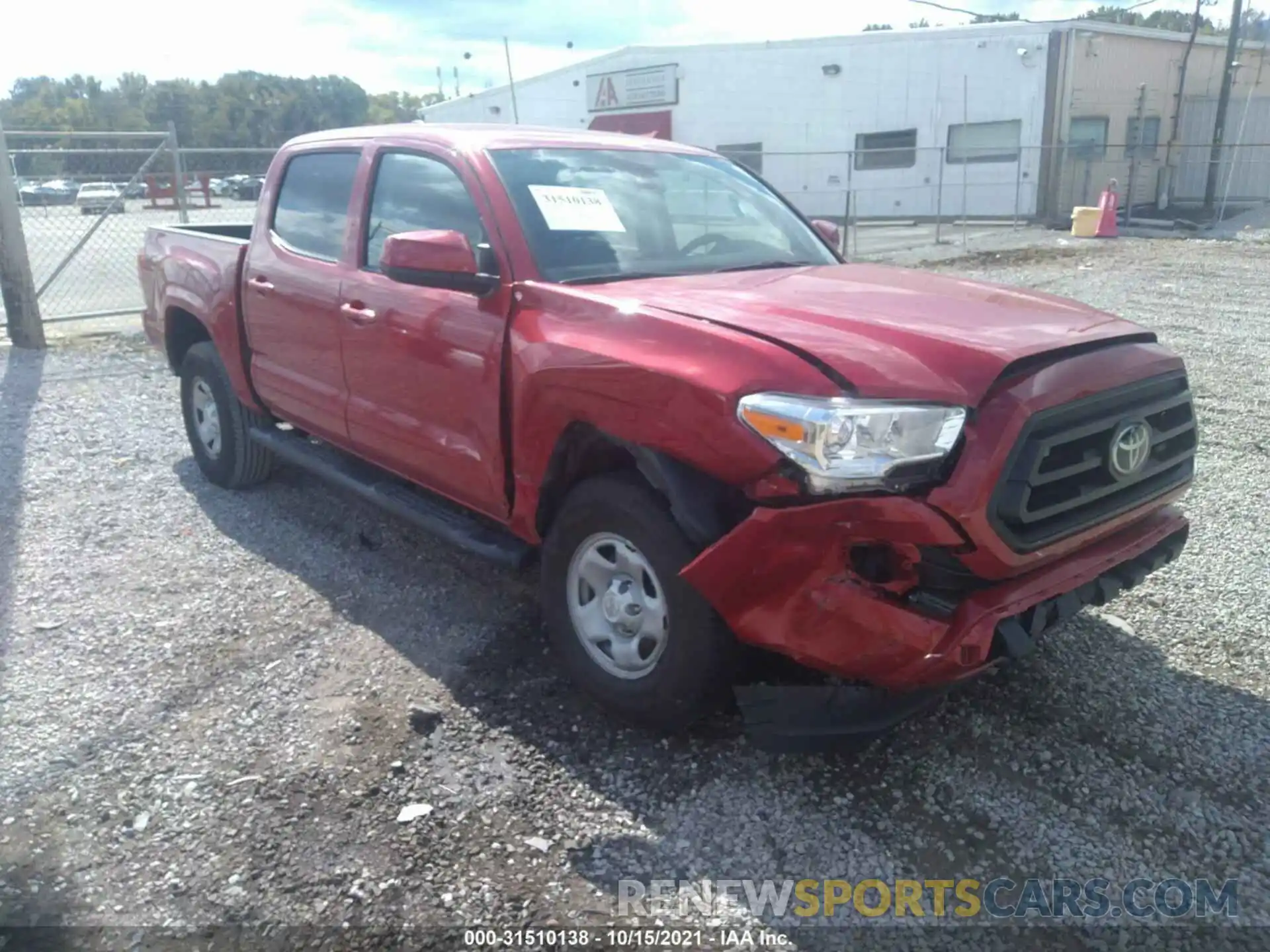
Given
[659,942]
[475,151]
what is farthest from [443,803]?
[475,151]

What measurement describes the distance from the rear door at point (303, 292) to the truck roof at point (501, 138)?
20 centimetres

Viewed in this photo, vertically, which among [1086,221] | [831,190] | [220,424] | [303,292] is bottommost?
[1086,221]

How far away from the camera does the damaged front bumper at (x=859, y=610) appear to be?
2.72m

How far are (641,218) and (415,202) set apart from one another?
3.16 feet

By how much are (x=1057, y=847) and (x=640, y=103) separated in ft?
91.9

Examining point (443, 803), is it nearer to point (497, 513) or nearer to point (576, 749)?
point (576, 749)

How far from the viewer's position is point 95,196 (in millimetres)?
12242

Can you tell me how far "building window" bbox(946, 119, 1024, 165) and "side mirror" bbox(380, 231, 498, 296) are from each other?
22435 mm

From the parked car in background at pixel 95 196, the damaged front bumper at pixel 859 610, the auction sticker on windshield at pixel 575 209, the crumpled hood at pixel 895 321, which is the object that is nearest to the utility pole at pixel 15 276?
the parked car in background at pixel 95 196

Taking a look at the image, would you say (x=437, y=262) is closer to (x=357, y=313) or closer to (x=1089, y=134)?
(x=357, y=313)

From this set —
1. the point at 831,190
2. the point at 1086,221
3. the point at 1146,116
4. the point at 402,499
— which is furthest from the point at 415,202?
the point at 1146,116

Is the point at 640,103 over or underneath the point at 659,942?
over

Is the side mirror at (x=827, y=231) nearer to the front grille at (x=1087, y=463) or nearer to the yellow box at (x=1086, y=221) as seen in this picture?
the front grille at (x=1087, y=463)

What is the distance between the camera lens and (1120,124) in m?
25.2
